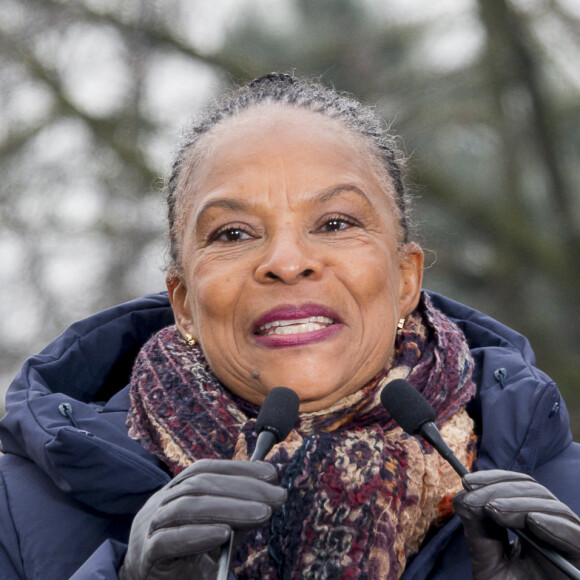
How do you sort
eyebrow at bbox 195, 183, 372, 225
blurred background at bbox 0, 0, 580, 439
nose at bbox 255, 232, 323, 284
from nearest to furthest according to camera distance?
nose at bbox 255, 232, 323, 284, eyebrow at bbox 195, 183, 372, 225, blurred background at bbox 0, 0, 580, 439

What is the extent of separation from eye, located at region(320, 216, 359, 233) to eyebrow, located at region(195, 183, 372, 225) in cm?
5

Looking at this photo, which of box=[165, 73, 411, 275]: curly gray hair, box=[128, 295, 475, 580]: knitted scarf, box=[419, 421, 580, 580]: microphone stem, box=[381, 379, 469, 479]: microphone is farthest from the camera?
box=[165, 73, 411, 275]: curly gray hair

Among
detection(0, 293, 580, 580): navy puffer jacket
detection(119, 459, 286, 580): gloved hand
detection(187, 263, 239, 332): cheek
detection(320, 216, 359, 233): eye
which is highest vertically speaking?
detection(320, 216, 359, 233): eye

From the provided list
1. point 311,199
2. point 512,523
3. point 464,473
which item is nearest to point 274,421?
point 464,473

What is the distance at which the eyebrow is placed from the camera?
85.5 inches

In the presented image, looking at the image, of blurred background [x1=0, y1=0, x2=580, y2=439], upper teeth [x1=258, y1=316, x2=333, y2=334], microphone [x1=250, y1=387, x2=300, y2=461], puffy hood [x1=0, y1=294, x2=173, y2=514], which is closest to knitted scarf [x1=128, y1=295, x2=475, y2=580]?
puffy hood [x1=0, y1=294, x2=173, y2=514]

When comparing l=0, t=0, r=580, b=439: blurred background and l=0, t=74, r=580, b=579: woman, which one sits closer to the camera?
l=0, t=74, r=580, b=579: woman

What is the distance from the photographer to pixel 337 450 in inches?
79.3

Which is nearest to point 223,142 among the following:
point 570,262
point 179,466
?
point 179,466

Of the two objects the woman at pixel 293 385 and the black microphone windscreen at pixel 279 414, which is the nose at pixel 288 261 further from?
the black microphone windscreen at pixel 279 414

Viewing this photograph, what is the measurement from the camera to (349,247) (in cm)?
219

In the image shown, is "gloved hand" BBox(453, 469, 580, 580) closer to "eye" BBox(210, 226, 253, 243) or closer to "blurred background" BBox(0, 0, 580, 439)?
"eye" BBox(210, 226, 253, 243)

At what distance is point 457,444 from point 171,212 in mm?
1020

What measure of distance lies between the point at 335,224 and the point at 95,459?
797 mm
